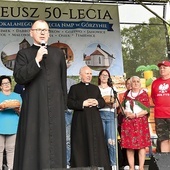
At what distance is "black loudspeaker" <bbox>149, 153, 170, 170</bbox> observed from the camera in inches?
147

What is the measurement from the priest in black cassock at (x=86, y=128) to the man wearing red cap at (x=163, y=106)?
0.98 meters

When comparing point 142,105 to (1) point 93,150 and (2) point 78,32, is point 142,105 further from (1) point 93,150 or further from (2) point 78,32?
(2) point 78,32

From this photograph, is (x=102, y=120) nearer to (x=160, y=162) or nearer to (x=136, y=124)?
(x=136, y=124)

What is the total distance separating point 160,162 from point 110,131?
3258 mm

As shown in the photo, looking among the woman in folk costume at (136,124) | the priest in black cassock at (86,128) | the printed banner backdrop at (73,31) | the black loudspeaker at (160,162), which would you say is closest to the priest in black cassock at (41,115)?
the black loudspeaker at (160,162)

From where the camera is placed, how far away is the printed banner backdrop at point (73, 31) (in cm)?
933

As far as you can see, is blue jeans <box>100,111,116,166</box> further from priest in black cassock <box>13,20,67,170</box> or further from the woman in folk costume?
A: priest in black cassock <box>13,20,67,170</box>

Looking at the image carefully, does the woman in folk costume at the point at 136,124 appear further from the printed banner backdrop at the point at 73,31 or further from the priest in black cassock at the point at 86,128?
the printed banner backdrop at the point at 73,31

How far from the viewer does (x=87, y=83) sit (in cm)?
667

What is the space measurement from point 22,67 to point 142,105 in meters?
3.35

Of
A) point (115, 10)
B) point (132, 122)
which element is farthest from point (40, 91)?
point (115, 10)

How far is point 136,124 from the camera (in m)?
6.89

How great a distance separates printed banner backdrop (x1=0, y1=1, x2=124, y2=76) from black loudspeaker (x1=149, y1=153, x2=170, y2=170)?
5531mm

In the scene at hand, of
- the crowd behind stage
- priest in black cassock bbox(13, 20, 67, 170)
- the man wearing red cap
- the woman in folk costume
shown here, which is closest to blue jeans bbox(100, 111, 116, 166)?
the crowd behind stage
